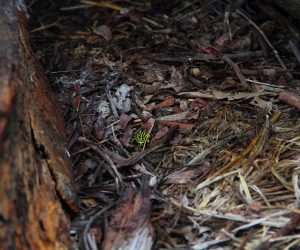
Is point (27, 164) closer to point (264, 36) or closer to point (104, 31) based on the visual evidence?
point (104, 31)

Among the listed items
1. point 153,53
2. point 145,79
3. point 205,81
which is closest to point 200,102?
point 205,81

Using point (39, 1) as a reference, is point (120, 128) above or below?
below

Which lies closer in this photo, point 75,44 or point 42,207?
point 42,207

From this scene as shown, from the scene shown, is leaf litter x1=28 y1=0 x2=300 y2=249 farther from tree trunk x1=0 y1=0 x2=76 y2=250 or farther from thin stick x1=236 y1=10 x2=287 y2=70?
tree trunk x1=0 y1=0 x2=76 y2=250

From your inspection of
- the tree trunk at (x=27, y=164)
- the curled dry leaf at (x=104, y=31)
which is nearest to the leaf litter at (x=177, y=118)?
the curled dry leaf at (x=104, y=31)

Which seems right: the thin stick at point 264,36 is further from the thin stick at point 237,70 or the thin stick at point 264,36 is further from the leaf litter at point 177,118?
the thin stick at point 237,70

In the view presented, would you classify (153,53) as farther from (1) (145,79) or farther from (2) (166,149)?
(2) (166,149)

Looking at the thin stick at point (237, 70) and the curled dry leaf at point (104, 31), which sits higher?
the curled dry leaf at point (104, 31)
